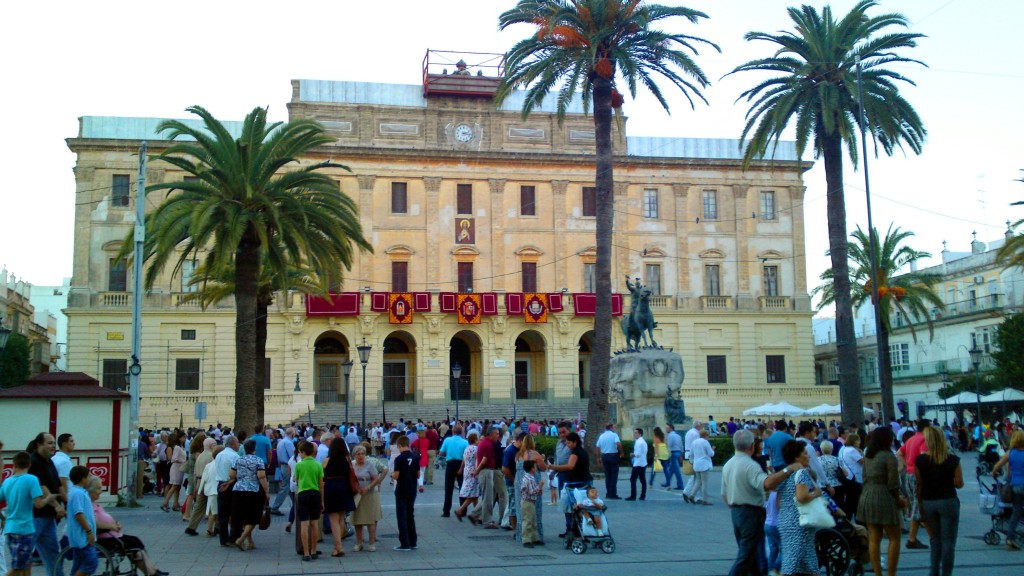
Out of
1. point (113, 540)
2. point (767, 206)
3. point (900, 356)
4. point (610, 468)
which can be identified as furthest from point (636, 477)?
point (900, 356)

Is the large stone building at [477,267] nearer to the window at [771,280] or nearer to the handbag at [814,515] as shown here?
the window at [771,280]

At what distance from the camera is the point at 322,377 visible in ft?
176

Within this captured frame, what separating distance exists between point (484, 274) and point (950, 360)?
26.9m

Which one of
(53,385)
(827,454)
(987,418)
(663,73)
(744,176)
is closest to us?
(827,454)

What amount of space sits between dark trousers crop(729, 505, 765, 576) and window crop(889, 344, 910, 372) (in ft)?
183

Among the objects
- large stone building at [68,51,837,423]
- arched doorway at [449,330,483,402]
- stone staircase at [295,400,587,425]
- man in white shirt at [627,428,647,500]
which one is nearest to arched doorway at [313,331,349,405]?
large stone building at [68,51,837,423]

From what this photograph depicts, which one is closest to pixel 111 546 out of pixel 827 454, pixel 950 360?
pixel 827 454

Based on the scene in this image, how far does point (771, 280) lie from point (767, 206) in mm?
4160

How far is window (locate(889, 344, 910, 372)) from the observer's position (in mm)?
62281

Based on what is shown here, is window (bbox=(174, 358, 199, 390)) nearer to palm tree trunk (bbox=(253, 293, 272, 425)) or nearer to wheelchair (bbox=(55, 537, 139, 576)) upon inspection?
palm tree trunk (bbox=(253, 293, 272, 425))

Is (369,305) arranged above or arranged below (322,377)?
above

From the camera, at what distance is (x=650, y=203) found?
55.7 m

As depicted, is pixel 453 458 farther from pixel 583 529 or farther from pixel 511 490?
pixel 583 529

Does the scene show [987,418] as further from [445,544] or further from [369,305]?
[445,544]
